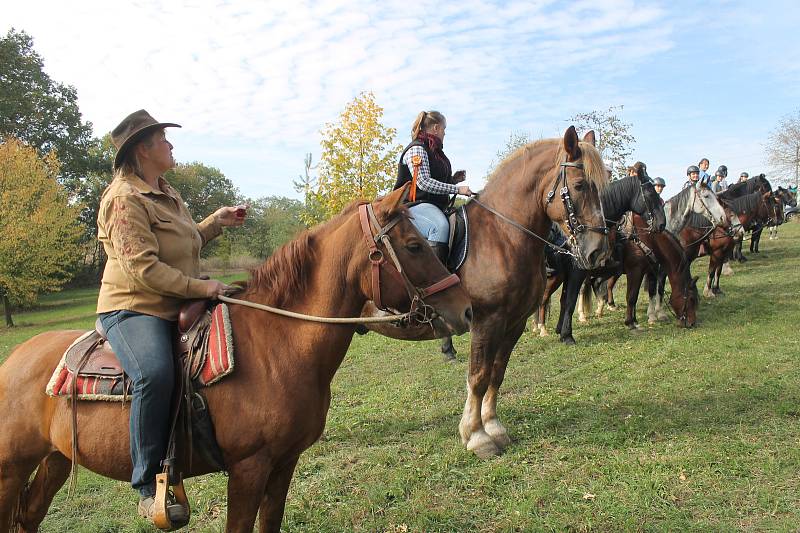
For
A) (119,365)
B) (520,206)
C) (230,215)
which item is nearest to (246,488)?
(119,365)

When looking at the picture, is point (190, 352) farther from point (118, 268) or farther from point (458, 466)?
point (458, 466)

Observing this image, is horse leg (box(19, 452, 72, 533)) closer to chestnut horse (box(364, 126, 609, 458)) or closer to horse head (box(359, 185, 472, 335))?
horse head (box(359, 185, 472, 335))

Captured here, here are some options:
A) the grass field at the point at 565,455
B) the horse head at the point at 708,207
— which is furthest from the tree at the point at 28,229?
the horse head at the point at 708,207

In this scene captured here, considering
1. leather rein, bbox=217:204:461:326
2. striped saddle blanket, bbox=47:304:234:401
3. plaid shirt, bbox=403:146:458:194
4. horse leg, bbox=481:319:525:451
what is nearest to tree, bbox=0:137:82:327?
plaid shirt, bbox=403:146:458:194

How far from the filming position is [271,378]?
2441mm

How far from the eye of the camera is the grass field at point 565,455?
364 cm

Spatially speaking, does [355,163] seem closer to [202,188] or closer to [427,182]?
[427,182]

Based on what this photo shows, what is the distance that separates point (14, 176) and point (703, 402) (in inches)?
→ 1181

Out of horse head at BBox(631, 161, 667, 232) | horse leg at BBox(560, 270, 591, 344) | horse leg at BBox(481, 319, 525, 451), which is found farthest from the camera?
horse leg at BBox(560, 270, 591, 344)

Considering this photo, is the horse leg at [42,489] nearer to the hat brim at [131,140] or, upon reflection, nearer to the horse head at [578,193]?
the hat brim at [131,140]

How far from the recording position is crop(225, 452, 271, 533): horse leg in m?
2.39

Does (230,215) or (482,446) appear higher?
(230,215)

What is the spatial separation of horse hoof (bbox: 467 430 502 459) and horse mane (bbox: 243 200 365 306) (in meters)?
3.03

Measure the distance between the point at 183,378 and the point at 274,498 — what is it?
92 centimetres
